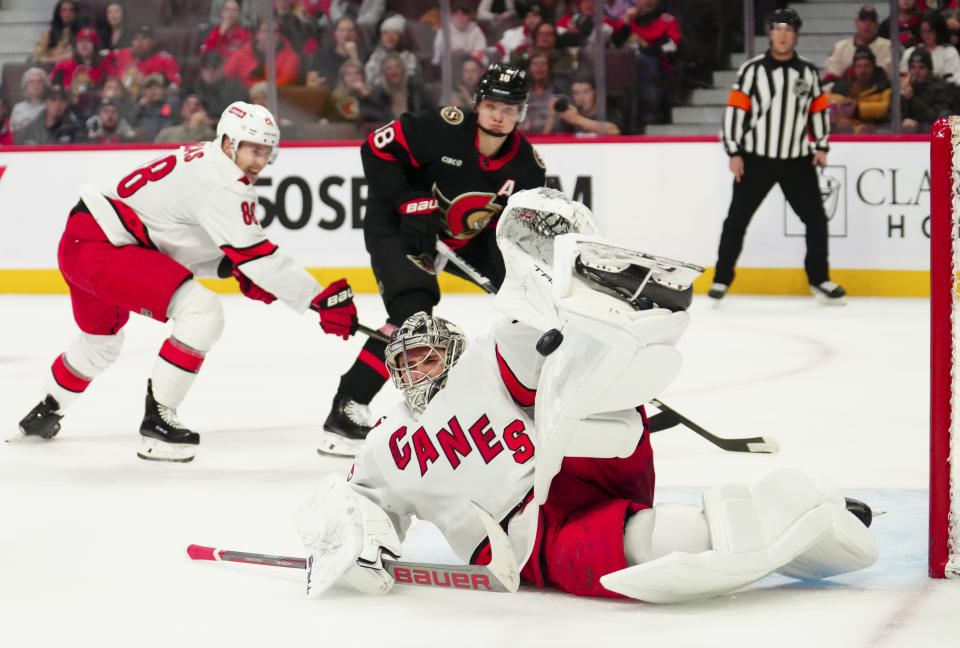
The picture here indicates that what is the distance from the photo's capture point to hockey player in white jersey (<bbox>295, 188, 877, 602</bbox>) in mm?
1997

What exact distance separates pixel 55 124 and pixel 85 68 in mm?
358

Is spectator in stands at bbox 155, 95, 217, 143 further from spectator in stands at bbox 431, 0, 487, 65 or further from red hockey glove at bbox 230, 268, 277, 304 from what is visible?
red hockey glove at bbox 230, 268, 277, 304

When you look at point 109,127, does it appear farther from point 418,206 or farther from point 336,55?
point 418,206

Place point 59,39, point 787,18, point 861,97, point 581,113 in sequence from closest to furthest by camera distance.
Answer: point 787,18 < point 861,97 < point 581,113 < point 59,39

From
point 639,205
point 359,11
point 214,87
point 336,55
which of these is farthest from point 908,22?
point 214,87

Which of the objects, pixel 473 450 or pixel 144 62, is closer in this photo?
pixel 473 450

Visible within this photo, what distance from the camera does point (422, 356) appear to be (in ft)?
8.27

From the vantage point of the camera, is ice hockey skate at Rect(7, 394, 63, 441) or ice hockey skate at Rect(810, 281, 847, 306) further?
ice hockey skate at Rect(810, 281, 847, 306)

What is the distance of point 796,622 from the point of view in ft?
7.22

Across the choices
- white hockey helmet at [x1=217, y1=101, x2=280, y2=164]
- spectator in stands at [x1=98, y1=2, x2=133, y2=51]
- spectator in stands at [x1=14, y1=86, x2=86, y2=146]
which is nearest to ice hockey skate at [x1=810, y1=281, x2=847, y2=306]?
white hockey helmet at [x1=217, y1=101, x2=280, y2=164]

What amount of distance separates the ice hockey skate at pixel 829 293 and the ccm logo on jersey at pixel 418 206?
3.48 m

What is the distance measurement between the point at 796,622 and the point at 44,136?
6.56 meters

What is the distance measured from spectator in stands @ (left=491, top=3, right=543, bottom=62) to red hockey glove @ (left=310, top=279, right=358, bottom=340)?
4.06 m

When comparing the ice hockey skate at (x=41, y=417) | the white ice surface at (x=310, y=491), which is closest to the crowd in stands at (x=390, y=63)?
the white ice surface at (x=310, y=491)
